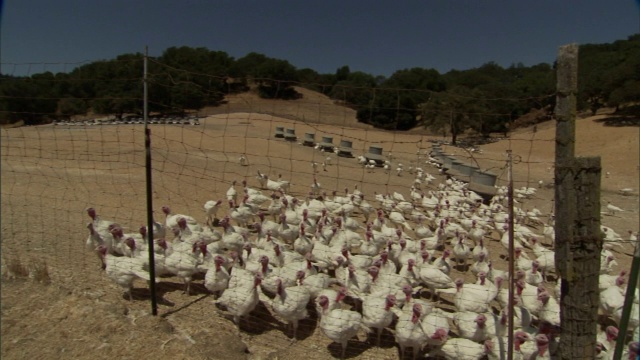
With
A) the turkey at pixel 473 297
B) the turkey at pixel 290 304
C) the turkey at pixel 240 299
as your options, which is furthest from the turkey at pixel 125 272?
the turkey at pixel 473 297

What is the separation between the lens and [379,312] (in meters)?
5.25

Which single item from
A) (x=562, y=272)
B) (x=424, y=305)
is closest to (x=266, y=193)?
(x=424, y=305)

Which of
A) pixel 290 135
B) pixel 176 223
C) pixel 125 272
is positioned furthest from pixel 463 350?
pixel 290 135

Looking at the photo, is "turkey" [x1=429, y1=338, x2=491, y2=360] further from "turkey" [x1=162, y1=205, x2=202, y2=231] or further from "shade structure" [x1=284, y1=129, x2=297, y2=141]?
"shade structure" [x1=284, y1=129, x2=297, y2=141]

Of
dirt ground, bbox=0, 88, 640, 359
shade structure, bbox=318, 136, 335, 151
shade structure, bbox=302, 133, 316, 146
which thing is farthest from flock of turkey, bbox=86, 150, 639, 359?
shade structure, bbox=302, 133, 316, 146

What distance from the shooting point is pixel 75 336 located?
14.6 ft

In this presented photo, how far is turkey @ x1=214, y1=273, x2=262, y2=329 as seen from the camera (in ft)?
17.3

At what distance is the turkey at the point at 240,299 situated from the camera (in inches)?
208

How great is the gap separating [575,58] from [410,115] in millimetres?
45691

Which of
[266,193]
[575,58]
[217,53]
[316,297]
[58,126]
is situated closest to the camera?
[575,58]

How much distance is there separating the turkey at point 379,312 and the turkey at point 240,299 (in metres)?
1.36

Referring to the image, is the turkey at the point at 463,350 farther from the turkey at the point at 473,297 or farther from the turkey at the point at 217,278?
the turkey at the point at 217,278

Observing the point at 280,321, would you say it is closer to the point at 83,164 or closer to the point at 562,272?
the point at 562,272

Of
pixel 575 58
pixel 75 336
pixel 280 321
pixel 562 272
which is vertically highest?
pixel 575 58
